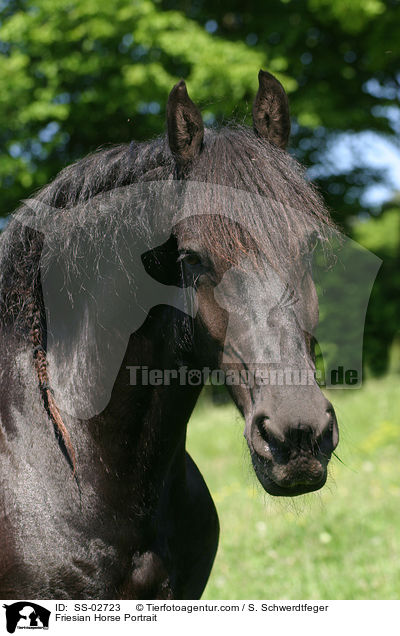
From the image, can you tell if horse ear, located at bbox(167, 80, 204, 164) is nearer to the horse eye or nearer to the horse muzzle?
the horse eye

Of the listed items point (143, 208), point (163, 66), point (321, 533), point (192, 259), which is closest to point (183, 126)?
point (143, 208)

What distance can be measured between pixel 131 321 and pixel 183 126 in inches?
31.0

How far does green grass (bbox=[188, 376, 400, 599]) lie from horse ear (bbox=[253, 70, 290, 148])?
1292 millimetres

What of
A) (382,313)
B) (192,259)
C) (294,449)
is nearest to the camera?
(294,449)

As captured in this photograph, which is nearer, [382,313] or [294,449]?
[294,449]

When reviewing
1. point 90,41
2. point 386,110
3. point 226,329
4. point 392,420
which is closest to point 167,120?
point 226,329

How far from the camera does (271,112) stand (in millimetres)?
2520

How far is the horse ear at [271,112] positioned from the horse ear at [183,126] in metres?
0.28

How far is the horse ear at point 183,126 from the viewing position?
2.33m

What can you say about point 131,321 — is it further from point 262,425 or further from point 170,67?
point 170,67

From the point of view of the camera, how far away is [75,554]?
2.35m

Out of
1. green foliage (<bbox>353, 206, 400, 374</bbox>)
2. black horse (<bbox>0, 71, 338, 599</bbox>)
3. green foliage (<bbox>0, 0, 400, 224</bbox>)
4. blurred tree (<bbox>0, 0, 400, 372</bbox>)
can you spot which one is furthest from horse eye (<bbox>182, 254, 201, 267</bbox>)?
green foliage (<bbox>353, 206, 400, 374</bbox>)

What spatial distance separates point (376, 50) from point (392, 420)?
22.9 feet
